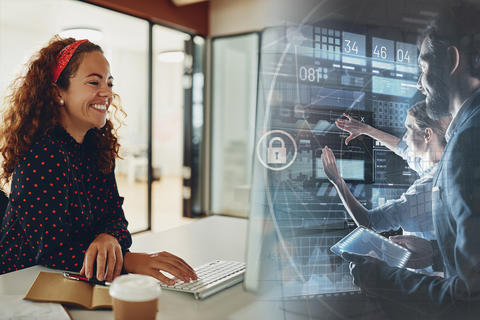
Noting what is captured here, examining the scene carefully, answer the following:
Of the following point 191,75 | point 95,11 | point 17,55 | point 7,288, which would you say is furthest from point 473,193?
point 191,75

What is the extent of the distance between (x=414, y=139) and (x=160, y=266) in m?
0.56

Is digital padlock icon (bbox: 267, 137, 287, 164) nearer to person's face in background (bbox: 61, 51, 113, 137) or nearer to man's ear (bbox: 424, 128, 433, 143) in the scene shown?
man's ear (bbox: 424, 128, 433, 143)

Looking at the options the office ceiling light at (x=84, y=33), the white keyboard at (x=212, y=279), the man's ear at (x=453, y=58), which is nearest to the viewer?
the man's ear at (x=453, y=58)

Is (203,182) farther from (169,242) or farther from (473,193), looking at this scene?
(473,193)

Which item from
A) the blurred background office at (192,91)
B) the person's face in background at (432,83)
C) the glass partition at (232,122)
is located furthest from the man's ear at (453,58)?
the glass partition at (232,122)

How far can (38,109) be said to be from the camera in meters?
1.03

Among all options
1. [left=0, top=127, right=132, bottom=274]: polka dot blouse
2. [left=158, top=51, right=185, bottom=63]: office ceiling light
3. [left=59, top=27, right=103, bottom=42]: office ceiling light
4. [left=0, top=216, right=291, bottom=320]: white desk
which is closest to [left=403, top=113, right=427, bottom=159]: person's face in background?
[left=0, top=216, right=291, bottom=320]: white desk

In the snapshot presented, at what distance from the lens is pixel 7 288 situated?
2.54 ft

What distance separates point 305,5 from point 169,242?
0.83 meters

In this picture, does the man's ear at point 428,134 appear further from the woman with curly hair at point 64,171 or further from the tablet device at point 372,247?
the woman with curly hair at point 64,171

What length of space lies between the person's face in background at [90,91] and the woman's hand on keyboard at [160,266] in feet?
1.25

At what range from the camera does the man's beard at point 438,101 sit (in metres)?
0.44

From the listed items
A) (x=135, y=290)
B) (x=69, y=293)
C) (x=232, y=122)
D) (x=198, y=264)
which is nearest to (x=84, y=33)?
(x=232, y=122)

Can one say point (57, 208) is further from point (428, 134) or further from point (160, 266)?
point (428, 134)
